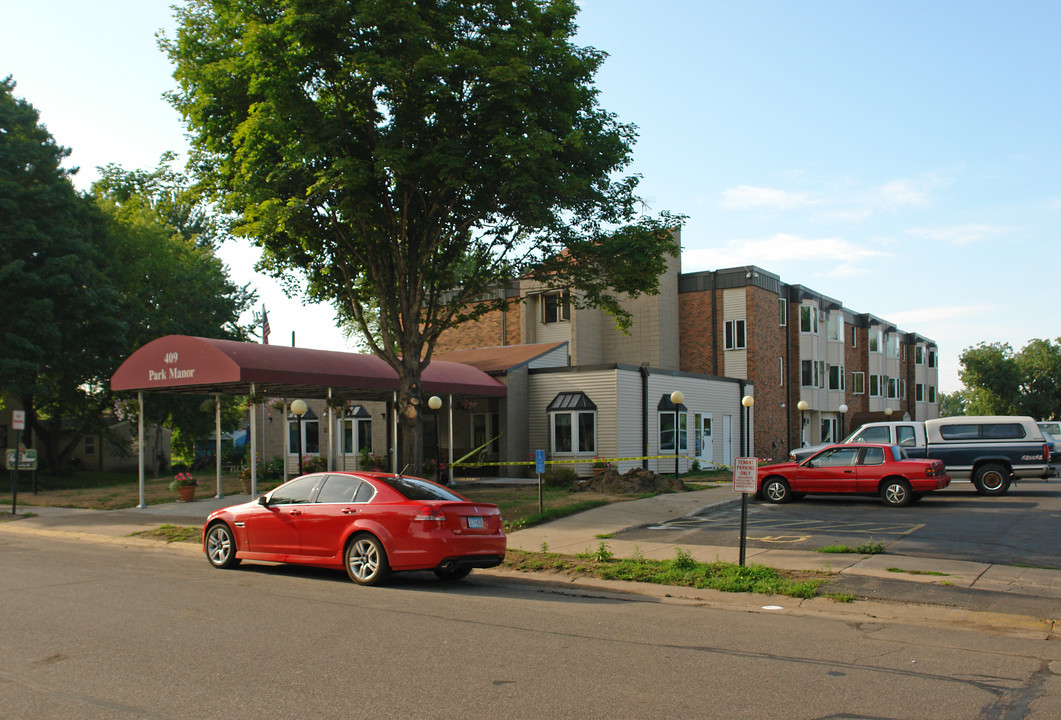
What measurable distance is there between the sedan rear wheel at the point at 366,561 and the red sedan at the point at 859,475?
1336cm

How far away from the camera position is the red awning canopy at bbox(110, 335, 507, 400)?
20188 millimetres

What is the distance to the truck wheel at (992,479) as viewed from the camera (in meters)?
22.6

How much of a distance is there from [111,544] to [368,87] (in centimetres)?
1029

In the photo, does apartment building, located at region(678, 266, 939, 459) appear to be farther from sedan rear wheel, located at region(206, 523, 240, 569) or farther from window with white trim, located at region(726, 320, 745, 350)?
sedan rear wheel, located at region(206, 523, 240, 569)

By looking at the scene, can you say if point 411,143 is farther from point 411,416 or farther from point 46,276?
point 46,276

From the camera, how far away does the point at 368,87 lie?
58.3 feet

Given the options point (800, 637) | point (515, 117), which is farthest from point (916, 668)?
point (515, 117)

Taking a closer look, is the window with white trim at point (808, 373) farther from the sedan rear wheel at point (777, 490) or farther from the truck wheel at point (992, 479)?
the sedan rear wheel at point (777, 490)

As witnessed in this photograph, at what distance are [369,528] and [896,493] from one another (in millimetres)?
13805

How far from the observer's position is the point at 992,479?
22812 millimetres

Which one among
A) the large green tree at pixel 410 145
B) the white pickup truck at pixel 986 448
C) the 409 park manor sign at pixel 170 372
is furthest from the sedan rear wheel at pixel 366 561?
the white pickup truck at pixel 986 448

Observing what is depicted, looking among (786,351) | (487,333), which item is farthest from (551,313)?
(786,351)

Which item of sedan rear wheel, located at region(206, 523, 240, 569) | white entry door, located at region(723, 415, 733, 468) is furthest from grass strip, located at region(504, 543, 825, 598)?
white entry door, located at region(723, 415, 733, 468)

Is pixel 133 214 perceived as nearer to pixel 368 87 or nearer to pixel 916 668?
pixel 368 87
